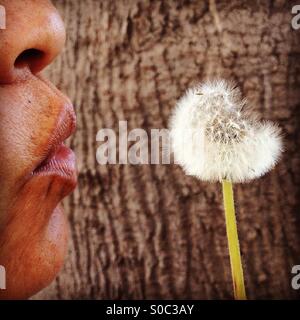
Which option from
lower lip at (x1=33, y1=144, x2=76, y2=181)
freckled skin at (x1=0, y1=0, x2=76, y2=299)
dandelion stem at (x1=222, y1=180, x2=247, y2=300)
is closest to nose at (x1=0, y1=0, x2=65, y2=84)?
freckled skin at (x1=0, y1=0, x2=76, y2=299)

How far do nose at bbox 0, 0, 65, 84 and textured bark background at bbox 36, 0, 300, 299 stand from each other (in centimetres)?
7

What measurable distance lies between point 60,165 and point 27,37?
19 centimetres

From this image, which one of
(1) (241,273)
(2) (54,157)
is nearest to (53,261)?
(2) (54,157)

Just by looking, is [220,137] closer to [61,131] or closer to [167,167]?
[167,167]

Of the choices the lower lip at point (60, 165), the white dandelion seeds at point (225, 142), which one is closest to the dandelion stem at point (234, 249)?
the white dandelion seeds at point (225, 142)

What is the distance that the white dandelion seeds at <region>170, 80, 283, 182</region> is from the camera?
2.75ft

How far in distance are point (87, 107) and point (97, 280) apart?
0.29m

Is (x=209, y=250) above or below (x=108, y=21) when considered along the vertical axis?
below

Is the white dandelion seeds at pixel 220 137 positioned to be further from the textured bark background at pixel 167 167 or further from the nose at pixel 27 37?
the nose at pixel 27 37

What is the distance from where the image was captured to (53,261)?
89 cm

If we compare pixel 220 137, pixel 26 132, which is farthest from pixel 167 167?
pixel 26 132

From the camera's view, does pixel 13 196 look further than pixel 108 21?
No

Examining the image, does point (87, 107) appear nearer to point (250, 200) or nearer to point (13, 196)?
point (13, 196)
